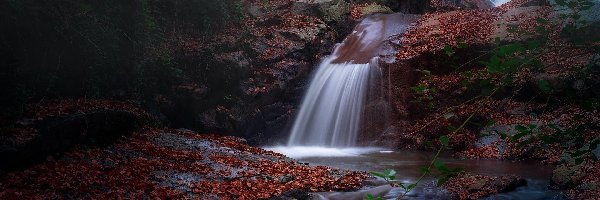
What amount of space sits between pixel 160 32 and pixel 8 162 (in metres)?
6.87

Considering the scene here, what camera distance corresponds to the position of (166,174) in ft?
25.0

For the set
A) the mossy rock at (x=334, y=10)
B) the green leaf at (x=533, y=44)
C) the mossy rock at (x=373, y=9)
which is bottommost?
the green leaf at (x=533, y=44)

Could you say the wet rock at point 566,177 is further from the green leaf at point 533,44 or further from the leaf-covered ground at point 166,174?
the green leaf at point 533,44

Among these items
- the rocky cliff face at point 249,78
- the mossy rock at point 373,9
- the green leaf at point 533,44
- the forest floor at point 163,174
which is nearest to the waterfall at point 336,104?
the rocky cliff face at point 249,78

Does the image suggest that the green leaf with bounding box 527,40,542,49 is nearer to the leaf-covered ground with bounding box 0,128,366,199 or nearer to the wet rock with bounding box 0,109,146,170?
the leaf-covered ground with bounding box 0,128,366,199

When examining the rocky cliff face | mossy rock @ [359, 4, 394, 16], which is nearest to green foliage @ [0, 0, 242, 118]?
the rocky cliff face

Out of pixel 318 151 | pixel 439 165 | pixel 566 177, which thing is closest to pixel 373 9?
pixel 318 151

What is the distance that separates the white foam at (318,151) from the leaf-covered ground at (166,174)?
6.48ft

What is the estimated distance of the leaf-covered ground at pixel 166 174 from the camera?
6434 mm

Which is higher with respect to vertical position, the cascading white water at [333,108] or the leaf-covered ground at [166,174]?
the cascading white water at [333,108]

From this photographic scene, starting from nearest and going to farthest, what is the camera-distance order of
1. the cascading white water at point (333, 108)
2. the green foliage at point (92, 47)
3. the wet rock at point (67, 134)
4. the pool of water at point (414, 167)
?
the wet rock at point (67, 134) < the pool of water at point (414, 167) < the green foliage at point (92, 47) < the cascading white water at point (333, 108)

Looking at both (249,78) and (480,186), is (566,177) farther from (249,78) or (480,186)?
(249,78)

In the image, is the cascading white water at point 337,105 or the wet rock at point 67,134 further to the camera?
the cascading white water at point 337,105

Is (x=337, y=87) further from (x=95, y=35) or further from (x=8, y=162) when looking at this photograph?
(x=8, y=162)
